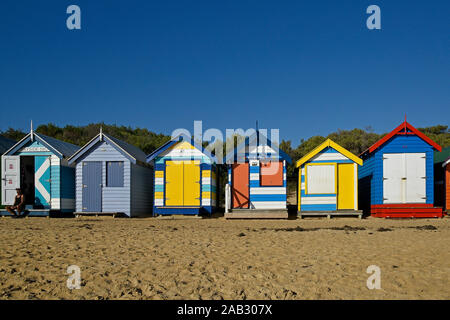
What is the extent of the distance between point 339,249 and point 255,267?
96.3 inches

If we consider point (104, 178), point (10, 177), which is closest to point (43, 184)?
point (10, 177)

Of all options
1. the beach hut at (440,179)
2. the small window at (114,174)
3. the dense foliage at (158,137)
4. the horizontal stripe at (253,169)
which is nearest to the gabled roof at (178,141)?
the small window at (114,174)

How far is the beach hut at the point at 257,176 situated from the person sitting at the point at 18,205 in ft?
29.1

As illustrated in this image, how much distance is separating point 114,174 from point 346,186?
32.0 feet

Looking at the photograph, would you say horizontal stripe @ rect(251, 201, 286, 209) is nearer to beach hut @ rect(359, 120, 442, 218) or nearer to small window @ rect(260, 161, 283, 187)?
small window @ rect(260, 161, 283, 187)

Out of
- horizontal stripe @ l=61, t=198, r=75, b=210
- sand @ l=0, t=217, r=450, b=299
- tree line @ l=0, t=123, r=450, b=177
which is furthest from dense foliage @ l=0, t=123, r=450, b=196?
sand @ l=0, t=217, r=450, b=299

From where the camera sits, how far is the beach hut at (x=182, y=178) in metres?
17.3

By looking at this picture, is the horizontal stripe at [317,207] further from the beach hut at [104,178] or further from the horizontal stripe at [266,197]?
the beach hut at [104,178]

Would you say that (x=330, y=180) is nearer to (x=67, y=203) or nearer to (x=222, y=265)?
(x=222, y=265)

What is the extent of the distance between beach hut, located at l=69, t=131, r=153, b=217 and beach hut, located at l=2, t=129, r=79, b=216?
25.9 inches

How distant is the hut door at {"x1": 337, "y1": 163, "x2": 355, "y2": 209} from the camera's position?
16.4 metres
